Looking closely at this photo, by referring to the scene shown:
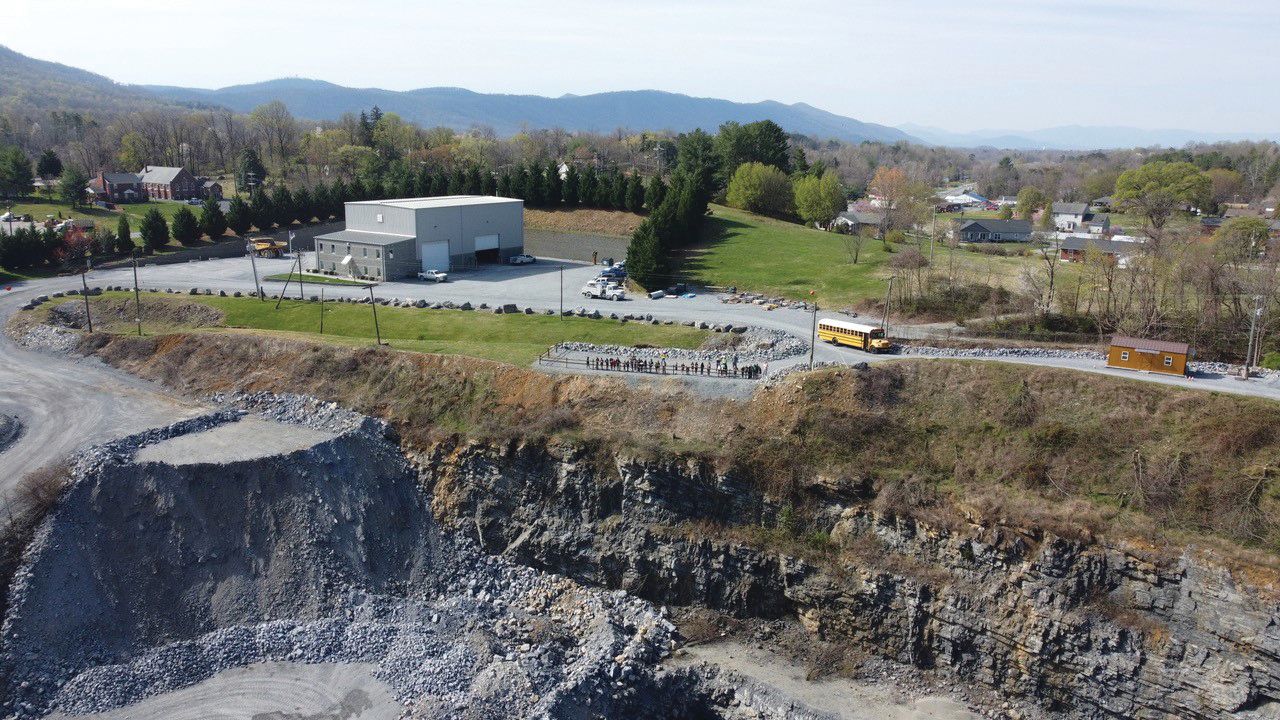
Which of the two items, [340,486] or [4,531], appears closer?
[4,531]

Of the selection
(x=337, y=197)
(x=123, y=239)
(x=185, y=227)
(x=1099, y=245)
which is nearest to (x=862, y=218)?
(x=1099, y=245)

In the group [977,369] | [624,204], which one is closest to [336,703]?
[977,369]

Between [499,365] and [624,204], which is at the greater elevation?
[624,204]

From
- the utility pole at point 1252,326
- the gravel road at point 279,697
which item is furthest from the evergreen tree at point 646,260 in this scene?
the gravel road at point 279,697

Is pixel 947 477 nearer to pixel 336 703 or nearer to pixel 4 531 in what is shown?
pixel 336 703

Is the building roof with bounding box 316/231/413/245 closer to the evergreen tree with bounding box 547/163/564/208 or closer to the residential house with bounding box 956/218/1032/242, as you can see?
the evergreen tree with bounding box 547/163/564/208

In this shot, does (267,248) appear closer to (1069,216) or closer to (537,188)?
(537,188)
